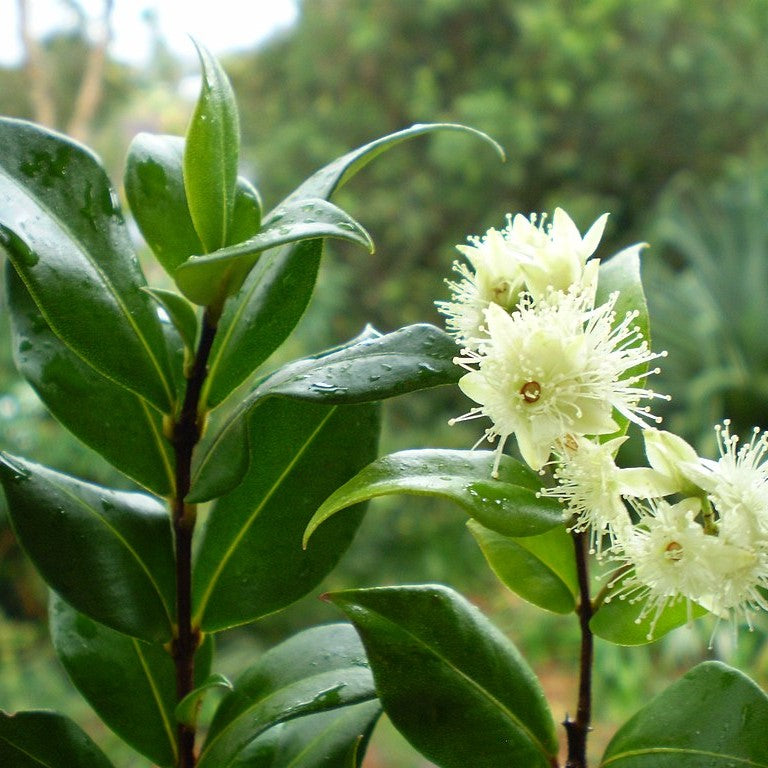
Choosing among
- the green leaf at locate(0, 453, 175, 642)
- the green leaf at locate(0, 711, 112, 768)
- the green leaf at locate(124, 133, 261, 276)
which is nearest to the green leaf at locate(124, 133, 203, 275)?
the green leaf at locate(124, 133, 261, 276)

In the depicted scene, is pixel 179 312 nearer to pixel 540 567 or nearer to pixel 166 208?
pixel 166 208

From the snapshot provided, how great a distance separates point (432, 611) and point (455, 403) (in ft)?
12.0

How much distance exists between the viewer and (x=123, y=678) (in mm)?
488

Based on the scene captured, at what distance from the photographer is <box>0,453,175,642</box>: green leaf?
1.39 feet

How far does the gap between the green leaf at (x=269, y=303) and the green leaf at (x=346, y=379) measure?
3 centimetres

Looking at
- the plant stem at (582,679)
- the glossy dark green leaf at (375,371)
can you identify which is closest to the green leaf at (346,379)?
the glossy dark green leaf at (375,371)

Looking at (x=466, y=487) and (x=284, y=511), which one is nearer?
(x=466, y=487)

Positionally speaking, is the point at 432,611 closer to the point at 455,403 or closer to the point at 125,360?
the point at 125,360

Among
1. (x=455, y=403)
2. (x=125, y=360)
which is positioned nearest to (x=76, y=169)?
(x=125, y=360)

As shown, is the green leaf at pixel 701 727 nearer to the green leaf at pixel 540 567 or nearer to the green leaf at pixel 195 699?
the green leaf at pixel 540 567

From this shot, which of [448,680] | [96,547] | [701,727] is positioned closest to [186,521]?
[96,547]

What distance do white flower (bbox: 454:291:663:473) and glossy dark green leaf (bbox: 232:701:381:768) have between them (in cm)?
16

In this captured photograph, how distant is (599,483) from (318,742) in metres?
0.20

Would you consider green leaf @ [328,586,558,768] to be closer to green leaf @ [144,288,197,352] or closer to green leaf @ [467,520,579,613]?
green leaf @ [467,520,579,613]
